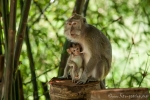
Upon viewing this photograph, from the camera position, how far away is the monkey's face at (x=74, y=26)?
3.30m

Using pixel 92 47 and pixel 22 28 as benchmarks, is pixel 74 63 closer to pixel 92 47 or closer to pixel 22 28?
pixel 92 47

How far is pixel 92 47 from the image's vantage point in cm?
365

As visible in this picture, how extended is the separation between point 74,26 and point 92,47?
359mm

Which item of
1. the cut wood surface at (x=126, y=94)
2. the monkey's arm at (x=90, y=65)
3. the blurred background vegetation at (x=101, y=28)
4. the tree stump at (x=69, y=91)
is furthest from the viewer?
the blurred background vegetation at (x=101, y=28)

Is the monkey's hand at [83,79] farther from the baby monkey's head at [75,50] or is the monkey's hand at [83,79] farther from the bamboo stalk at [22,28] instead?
the bamboo stalk at [22,28]

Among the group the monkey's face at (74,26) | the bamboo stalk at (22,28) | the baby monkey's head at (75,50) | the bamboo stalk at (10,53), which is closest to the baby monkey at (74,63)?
the baby monkey's head at (75,50)

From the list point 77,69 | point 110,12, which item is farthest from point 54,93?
point 110,12

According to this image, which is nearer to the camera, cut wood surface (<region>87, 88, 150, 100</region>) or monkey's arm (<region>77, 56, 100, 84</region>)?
cut wood surface (<region>87, 88, 150, 100</region>)

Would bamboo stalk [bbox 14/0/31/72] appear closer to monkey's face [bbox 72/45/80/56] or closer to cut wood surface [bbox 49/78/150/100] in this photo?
cut wood surface [bbox 49/78/150/100]

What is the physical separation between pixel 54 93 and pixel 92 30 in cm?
129

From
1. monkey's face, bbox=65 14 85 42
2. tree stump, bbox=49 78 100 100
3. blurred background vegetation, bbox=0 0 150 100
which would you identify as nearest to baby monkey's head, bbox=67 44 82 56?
monkey's face, bbox=65 14 85 42

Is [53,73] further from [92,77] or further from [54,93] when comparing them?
[54,93]

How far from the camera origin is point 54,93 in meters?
2.54

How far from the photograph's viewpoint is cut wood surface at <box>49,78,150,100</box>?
6.86 feet
